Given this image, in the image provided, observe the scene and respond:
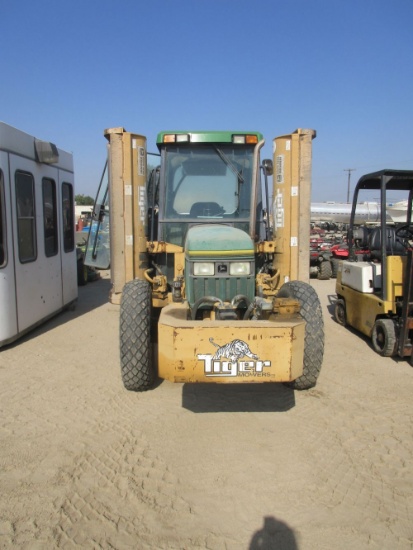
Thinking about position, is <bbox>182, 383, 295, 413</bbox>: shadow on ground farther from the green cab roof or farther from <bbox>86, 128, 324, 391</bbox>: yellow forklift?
the green cab roof

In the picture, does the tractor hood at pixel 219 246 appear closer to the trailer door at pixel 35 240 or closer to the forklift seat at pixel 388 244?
the trailer door at pixel 35 240

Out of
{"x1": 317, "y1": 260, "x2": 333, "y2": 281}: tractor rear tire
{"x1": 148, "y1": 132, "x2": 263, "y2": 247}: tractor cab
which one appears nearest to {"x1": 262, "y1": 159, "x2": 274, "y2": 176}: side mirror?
{"x1": 148, "y1": 132, "x2": 263, "y2": 247}: tractor cab

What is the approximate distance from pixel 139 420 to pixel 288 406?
143 cm

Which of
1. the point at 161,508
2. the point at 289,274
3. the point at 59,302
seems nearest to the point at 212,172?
the point at 289,274

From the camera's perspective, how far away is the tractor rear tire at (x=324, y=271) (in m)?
14.0

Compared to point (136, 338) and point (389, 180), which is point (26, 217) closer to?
point (136, 338)

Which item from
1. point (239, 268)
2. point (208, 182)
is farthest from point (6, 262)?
point (239, 268)

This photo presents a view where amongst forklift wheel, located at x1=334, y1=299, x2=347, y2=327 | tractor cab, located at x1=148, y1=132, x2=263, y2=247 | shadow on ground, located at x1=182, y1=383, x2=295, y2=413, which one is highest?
tractor cab, located at x1=148, y1=132, x2=263, y2=247

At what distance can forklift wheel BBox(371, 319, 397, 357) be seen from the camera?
5832 millimetres

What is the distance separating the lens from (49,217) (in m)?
7.82

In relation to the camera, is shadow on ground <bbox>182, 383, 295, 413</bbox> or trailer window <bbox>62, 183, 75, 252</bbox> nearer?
shadow on ground <bbox>182, 383, 295, 413</bbox>

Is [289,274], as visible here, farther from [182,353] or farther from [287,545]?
[287,545]

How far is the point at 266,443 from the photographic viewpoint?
3.60 metres

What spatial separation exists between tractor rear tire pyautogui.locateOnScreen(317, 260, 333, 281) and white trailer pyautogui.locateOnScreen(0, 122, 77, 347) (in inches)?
318
